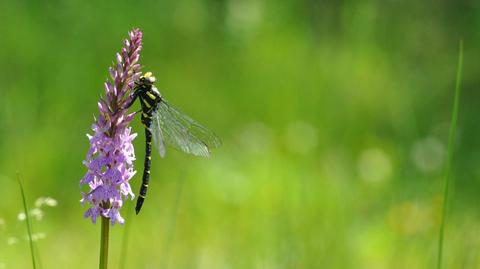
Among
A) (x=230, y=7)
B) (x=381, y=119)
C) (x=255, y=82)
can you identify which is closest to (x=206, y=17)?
(x=230, y=7)

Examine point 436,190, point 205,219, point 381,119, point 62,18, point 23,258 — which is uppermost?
point 62,18

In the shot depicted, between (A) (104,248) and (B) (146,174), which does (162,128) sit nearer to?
(B) (146,174)

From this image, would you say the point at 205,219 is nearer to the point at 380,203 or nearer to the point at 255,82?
the point at 380,203

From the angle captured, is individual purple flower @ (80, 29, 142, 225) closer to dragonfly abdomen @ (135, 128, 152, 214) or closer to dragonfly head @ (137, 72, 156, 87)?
dragonfly abdomen @ (135, 128, 152, 214)

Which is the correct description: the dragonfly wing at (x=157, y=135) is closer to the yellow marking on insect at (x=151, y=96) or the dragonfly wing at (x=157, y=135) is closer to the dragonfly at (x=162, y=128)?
the dragonfly at (x=162, y=128)

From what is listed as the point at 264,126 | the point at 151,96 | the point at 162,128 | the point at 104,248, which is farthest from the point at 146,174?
the point at 264,126

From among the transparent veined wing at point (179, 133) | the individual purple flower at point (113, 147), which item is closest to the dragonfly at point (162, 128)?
the transparent veined wing at point (179, 133)
